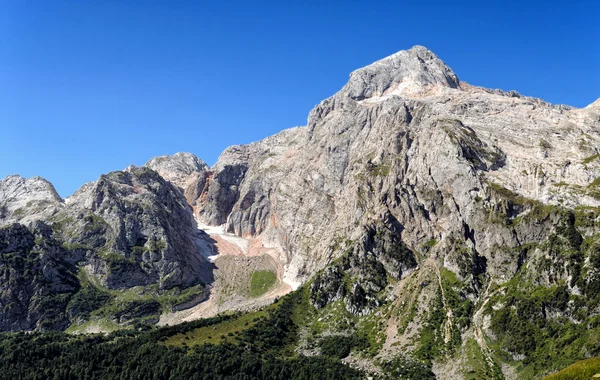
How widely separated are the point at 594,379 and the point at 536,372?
13192 cm

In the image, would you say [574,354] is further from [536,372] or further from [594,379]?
[594,379]

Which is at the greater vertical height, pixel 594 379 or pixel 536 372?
pixel 594 379

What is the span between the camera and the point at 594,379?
80.8 metres

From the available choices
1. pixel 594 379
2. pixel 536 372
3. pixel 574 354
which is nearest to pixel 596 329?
pixel 574 354

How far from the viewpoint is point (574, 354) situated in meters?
193

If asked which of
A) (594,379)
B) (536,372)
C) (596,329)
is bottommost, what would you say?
(536,372)

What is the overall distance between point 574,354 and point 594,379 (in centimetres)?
13008

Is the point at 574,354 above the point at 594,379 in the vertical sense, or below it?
below

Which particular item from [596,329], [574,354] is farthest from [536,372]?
[596,329]

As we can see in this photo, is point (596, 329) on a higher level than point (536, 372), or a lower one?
higher

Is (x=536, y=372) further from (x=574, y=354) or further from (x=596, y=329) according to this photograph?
(x=596, y=329)

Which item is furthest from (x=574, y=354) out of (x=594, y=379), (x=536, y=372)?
(x=594, y=379)

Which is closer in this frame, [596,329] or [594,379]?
[594,379]

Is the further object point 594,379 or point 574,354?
point 574,354
